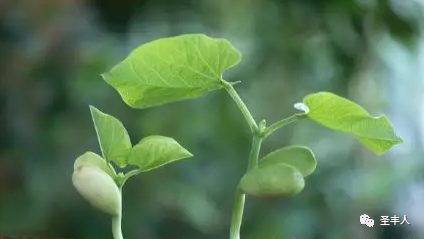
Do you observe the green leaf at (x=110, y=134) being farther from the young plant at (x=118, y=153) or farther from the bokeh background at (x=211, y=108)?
the bokeh background at (x=211, y=108)

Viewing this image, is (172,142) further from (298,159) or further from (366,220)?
(366,220)

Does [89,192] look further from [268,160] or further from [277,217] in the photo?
[277,217]

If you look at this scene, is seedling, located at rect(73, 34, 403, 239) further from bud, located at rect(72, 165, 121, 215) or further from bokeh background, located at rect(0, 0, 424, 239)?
bokeh background, located at rect(0, 0, 424, 239)

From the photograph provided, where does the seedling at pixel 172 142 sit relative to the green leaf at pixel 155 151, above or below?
above

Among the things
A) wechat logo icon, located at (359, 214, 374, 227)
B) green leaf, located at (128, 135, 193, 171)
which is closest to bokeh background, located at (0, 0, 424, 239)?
wechat logo icon, located at (359, 214, 374, 227)

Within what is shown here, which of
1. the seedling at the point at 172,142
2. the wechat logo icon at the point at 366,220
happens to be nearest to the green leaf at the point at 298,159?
the seedling at the point at 172,142

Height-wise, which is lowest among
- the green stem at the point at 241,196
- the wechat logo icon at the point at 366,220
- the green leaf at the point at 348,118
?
the wechat logo icon at the point at 366,220
